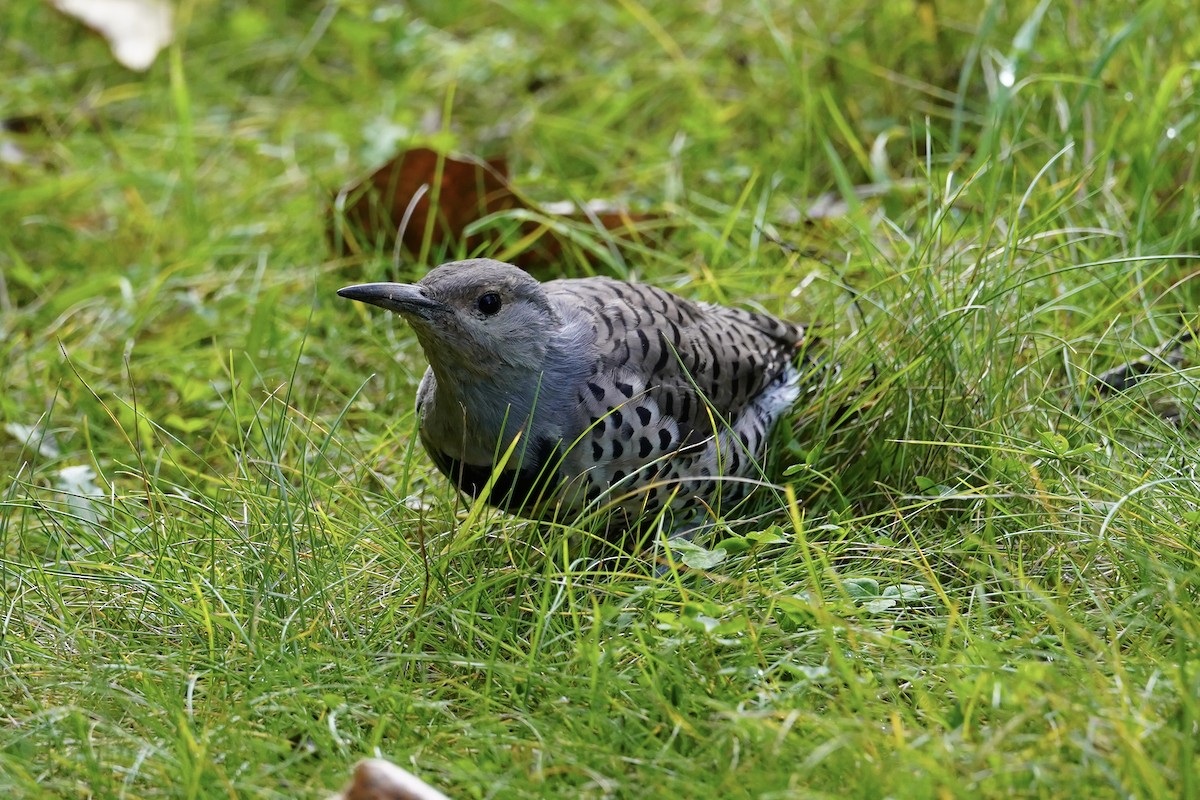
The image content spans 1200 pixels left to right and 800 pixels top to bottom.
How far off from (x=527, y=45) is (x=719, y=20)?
95cm

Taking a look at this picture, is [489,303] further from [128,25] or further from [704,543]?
[128,25]

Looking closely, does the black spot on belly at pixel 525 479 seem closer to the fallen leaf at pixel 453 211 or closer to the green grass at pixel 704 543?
the green grass at pixel 704 543

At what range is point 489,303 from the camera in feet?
10.2

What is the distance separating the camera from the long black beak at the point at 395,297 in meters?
2.98

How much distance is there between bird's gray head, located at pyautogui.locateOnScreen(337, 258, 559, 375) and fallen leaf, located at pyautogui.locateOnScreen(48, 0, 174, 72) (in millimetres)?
3730

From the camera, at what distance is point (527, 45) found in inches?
247

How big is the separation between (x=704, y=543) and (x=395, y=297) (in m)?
0.98

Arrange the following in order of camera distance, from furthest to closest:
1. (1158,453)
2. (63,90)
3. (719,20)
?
1. (63,90)
2. (719,20)
3. (1158,453)

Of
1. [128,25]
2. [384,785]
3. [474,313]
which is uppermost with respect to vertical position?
[128,25]

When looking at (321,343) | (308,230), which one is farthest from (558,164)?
(321,343)

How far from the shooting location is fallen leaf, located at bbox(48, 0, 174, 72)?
6.18m

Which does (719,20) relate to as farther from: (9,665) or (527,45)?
(9,665)

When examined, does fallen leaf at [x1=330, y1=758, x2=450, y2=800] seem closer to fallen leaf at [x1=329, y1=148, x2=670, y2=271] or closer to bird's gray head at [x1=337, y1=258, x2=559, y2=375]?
bird's gray head at [x1=337, y1=258, x2=559, y2=375]

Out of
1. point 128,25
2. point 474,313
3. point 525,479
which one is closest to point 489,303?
point 474,313
